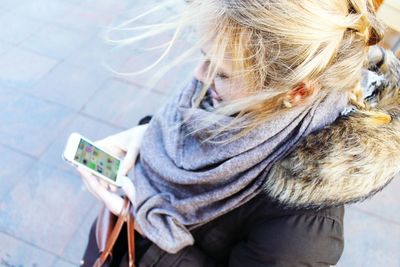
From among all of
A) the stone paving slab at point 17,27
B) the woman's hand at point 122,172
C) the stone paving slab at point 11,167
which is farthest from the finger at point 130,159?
the stone paving slab at point 17,27

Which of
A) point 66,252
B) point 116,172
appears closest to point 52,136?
point 66,252

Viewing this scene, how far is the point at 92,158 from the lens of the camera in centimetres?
96

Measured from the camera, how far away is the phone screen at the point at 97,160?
937 mm

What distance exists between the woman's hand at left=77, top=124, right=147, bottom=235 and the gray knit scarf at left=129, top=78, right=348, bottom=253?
3cm

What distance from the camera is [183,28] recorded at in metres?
0.71

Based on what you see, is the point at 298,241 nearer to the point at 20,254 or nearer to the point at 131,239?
the point at 131,239

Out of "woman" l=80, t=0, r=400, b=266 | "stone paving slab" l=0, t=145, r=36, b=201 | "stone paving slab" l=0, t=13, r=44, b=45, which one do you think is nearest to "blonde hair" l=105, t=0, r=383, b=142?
"woman" l=80, t=0, r=400, b=266

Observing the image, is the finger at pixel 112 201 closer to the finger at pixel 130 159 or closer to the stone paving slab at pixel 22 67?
the finger at pixel 130 159

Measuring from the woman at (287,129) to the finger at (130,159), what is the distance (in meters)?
0.27

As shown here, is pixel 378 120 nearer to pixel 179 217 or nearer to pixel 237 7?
pixel 237 7

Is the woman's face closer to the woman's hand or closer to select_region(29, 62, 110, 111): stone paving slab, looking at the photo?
the woman's hand

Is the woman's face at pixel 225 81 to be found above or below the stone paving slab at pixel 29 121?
above

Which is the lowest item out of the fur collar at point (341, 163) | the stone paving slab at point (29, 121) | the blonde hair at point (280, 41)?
the stone paving slab at point (29, 121)

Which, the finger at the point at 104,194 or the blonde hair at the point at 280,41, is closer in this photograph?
the blonde hair at the point at 280,41
